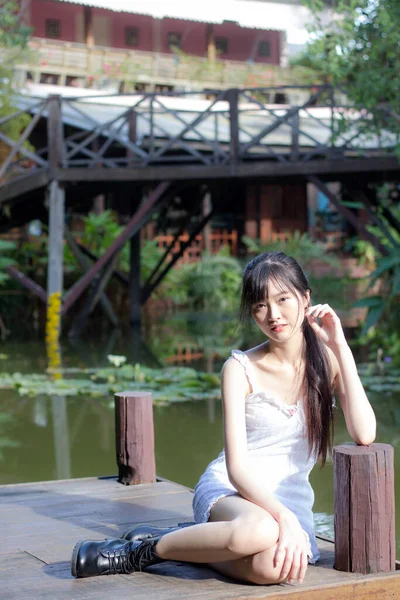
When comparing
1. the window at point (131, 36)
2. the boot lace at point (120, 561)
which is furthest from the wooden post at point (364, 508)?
the window at point (131, 36)

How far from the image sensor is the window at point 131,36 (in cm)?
2731

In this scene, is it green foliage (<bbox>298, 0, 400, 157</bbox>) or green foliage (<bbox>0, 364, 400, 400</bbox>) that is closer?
→ green foliage (<bbox>0, 364, 400, 400</bbox>)

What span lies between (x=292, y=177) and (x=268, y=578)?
9.95 metres

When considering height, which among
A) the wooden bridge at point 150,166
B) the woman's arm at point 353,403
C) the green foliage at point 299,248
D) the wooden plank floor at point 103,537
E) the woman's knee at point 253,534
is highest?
the wooden bridge at point 150,166

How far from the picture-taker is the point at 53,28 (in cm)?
2609

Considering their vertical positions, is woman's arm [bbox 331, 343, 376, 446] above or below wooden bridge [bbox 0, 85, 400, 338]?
below

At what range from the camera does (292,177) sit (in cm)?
1238

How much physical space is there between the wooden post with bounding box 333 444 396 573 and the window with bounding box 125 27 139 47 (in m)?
25.6

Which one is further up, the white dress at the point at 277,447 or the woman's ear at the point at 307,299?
the woman's ear at the point at 307,299

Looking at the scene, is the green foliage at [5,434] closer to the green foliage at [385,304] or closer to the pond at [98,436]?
the pond at [98,436]

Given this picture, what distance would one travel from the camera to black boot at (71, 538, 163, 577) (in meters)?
2.91

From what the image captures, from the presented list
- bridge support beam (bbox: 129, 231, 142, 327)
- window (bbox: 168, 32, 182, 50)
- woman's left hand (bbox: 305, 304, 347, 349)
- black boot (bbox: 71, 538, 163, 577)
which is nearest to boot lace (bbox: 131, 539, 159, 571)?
black boot (bbox: 71, 538, 163, 577)

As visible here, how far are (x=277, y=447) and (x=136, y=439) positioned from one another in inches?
53.1

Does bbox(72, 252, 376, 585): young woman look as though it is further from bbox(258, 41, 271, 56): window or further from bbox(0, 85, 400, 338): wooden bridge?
bbox(258, 41, 271, 56): window
